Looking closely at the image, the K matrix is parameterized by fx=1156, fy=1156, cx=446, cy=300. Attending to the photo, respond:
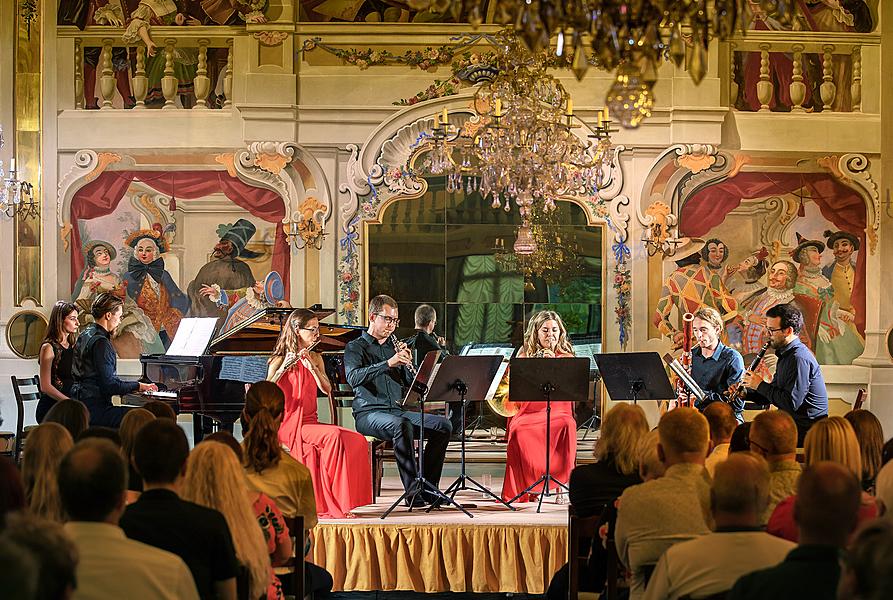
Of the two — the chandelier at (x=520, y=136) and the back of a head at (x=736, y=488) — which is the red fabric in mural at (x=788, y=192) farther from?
the back of a head at (x=736, y=488)

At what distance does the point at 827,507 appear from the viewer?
2.84 metres

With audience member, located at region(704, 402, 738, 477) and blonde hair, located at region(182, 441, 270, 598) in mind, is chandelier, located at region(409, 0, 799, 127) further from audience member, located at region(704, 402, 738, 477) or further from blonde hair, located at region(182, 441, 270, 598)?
blonde hair, located at region(182, 441, 270, 598)

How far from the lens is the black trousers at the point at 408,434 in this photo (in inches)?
309

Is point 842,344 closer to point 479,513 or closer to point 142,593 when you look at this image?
point 479,513

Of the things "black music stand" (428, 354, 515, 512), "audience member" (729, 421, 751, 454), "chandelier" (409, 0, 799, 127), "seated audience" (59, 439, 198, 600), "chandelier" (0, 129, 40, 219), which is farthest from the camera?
"chandelier" (0, 129, 40, 219)

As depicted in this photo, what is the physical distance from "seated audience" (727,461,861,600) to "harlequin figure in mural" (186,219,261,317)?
8181mm

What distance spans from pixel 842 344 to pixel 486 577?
5.08 metres

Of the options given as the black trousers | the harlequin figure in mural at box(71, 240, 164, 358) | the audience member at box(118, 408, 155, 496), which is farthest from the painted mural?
the audience member at box(118, 408, 155, 496)

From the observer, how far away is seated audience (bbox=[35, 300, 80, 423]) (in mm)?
8352

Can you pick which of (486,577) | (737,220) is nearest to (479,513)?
(486,577)

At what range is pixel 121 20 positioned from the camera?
10.6 m

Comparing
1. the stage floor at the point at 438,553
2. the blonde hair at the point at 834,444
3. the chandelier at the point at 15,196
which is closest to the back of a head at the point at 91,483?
the blonde hair at the point at 834,444

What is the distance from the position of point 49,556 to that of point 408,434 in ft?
18.5

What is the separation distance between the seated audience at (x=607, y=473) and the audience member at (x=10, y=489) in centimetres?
248
